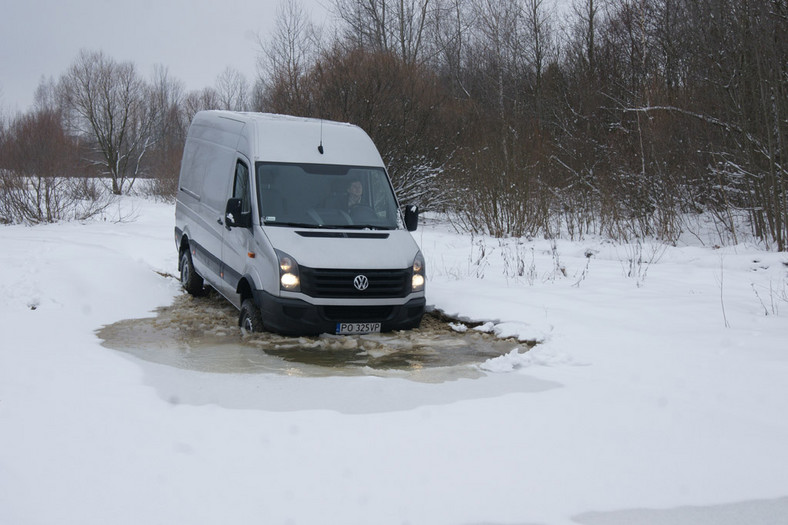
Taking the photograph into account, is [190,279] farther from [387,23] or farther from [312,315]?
[387,23]

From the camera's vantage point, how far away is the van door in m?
7.98

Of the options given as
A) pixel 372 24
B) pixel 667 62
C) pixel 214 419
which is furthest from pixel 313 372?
pixel 372 24

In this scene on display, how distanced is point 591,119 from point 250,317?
17.7m

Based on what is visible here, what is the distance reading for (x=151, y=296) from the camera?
1015cm

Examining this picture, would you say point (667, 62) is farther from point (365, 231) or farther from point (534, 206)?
point (365, 231)

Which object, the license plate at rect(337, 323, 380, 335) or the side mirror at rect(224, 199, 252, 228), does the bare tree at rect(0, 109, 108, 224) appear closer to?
the side mirror at rect(224, 199, 252, 228)

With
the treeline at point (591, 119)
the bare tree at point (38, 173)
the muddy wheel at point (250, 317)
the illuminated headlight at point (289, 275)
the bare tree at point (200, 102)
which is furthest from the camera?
the bare tree at point (200, 102)

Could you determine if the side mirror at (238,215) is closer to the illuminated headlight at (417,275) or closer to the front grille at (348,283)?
the front grille at (348,283)

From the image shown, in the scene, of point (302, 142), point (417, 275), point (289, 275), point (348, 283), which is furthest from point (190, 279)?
point (417, 275)

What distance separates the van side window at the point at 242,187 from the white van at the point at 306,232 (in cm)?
1

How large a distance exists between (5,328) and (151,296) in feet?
9.20

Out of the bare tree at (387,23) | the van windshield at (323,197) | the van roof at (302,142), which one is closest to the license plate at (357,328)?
the van windshield at (323,197)

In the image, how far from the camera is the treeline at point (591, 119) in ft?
45.3

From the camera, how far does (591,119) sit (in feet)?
74.5
